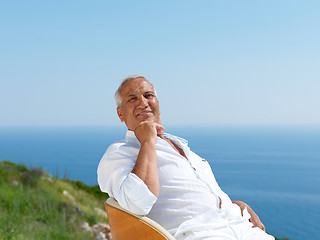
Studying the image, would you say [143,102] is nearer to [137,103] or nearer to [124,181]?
[137,103]

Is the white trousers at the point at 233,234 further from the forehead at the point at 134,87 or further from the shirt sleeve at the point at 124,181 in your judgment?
the forehead at the point at 134,87

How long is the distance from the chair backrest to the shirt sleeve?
42 mm

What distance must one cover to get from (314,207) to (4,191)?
73.3m

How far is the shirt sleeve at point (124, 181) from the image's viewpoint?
5.63 ft

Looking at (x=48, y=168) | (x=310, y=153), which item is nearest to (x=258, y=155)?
(x=310, y=153)

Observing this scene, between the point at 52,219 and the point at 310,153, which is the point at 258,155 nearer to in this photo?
the point at 310,153

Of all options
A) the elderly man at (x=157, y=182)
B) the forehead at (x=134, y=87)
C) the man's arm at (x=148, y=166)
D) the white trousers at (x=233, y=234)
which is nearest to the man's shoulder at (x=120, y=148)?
the elderly man at (x=157, y=182)

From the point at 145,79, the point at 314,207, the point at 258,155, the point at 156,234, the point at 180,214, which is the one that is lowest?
the point at 156,234

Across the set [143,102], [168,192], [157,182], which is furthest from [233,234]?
[143,102]

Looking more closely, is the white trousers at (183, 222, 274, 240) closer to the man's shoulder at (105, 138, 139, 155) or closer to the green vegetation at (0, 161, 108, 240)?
the man's shoulder at (105, 138, 139, 155)

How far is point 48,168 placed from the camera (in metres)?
7.71

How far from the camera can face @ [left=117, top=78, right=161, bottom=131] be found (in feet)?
7.34

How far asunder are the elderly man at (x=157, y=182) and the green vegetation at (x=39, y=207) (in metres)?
1.80

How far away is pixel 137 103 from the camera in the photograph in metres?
2.23
